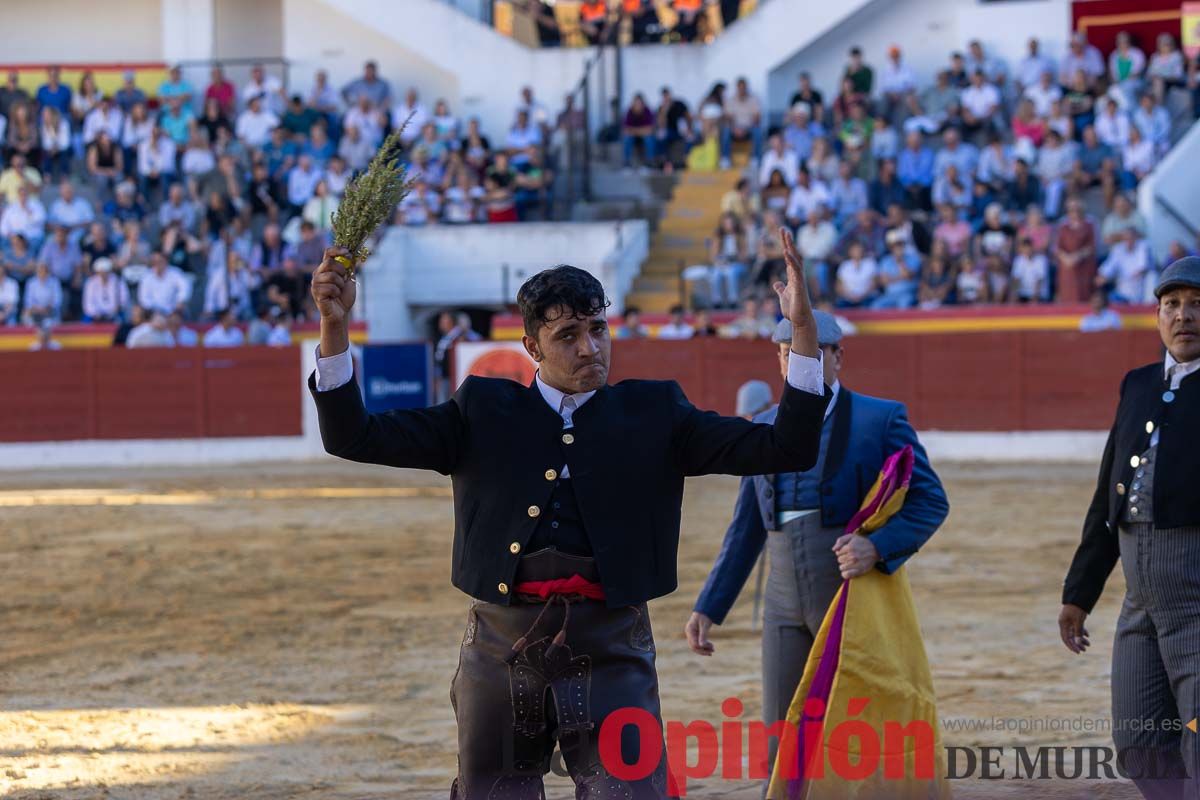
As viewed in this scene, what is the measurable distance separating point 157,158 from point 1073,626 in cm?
1727

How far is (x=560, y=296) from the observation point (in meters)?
3.15

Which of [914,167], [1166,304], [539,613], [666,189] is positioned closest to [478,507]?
[539,613]

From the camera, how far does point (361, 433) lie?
3.06 metres

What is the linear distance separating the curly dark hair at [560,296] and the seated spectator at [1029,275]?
43.7 feet

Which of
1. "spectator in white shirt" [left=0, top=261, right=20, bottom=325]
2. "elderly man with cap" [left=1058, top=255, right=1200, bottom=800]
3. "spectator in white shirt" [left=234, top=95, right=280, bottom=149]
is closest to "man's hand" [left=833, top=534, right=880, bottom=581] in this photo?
"elderly man with cap" [left=1058, top=255, right=1200, bottom=800]

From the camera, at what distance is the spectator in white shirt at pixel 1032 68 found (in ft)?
58.9

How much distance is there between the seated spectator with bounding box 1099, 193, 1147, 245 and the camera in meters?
15.4

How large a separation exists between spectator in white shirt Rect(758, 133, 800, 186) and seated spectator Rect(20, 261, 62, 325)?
26.4ft

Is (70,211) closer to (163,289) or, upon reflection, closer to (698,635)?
(163,289)

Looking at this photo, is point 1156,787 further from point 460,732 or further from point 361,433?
point 361,433

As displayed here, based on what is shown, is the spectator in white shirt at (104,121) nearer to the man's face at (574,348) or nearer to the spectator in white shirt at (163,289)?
the spectator in white shirt at (163,289)

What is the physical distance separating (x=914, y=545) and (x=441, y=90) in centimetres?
1858

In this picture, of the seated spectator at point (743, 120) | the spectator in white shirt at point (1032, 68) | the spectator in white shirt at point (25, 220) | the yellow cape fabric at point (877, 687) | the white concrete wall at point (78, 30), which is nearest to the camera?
the yellow cape fabric at point (877, 687)

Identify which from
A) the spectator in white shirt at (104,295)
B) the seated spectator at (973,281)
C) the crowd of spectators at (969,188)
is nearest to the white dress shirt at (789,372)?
the crowd of spectators at (969,188)
